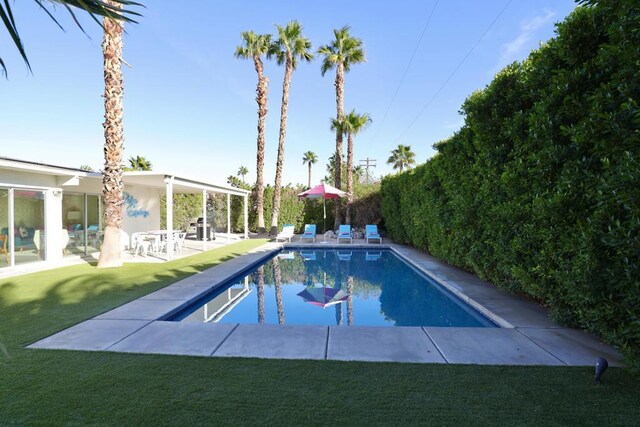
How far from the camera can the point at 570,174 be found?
3.68 meters

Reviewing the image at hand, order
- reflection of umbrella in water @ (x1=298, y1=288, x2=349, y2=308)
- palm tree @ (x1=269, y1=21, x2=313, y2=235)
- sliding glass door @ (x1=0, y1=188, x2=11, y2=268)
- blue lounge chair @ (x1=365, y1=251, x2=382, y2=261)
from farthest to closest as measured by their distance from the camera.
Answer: palm tree @ (x1=269, y1=21, x2=313, y2=235), blue lounge chair @ (x1=365, y1=251, x2=382, y2=261), sliding glass door @ (x1=0, y1=188, x2=11, y2=268), reflection of umbrella in water @ (x1=298, y1=288, x2=349, y2=308)

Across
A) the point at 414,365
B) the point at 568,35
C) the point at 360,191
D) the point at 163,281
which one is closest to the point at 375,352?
the point at 414,365

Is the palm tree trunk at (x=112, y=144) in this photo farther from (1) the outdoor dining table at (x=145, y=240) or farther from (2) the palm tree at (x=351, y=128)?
(2) the palm tree at (x=351, y=128)

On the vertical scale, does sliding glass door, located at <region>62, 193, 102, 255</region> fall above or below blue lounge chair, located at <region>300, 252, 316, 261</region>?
above

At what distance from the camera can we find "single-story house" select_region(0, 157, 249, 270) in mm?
8742

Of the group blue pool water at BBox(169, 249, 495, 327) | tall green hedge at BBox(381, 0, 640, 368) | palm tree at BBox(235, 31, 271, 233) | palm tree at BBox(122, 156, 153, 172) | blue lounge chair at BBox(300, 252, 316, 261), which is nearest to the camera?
tall green hedge at BBox(381, 0, 640, 368)

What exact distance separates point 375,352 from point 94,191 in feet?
41.2

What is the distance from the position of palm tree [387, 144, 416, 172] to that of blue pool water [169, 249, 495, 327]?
30.4 meters

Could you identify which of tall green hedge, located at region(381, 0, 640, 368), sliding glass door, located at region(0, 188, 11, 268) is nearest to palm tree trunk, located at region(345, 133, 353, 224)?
tall green hedge, located at region(381, 0, 640, 368)

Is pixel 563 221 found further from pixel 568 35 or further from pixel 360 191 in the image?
pixel 360 191

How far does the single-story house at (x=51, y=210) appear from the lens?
28.7ft

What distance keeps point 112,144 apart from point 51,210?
10.2ft

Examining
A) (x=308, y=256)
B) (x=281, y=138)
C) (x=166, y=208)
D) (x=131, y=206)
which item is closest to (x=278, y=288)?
(x=308, y=256)

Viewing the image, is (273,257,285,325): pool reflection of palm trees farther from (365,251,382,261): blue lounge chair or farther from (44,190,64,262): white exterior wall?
(44,190,64,262): white exterior wall
